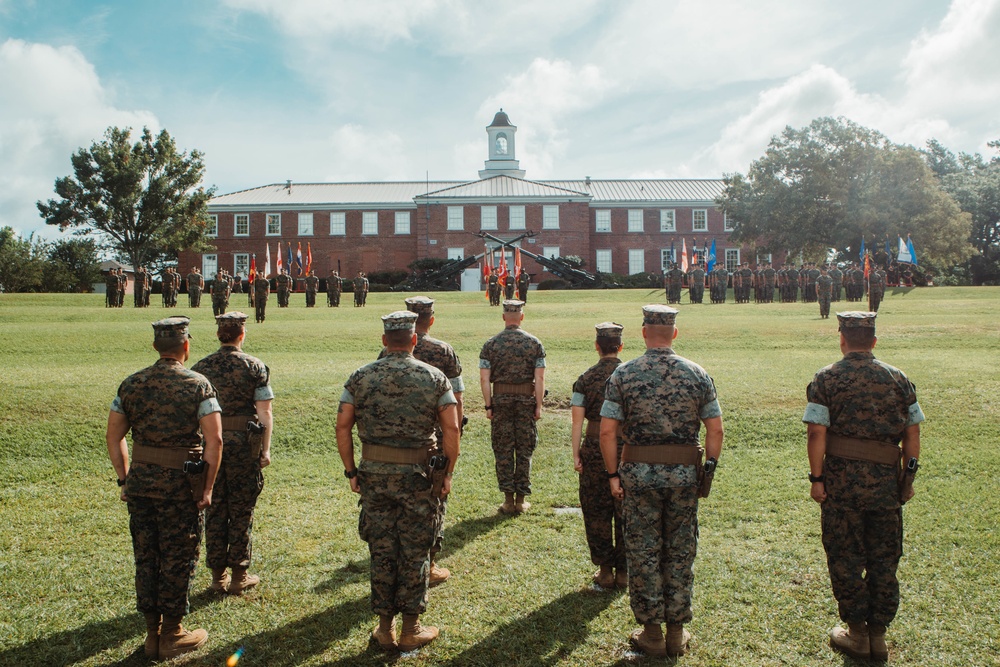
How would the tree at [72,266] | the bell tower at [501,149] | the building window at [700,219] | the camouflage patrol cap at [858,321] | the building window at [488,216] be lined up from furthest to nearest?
the bell tower at [501,149], the building window at [700,219], the building window at [488,216], the tree at [72,266], the camouflage patrol cap at [858,321]

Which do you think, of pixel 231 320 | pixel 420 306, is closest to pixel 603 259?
pixel 420 306

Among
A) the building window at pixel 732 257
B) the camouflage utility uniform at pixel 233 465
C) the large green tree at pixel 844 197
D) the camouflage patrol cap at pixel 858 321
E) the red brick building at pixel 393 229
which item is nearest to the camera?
the camouflage patrol cap at pixel 858 321

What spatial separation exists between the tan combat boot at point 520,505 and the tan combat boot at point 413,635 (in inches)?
107

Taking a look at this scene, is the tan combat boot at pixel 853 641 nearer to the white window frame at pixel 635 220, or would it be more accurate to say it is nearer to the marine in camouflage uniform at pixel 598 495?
the marine in camouflage uniform at pixel 598 495

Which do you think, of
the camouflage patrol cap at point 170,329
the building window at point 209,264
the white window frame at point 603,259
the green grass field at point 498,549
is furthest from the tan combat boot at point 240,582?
the building window at point 209,264

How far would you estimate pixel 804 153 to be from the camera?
1727 inches

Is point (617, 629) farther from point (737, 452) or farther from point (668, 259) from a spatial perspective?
point (668, 259)

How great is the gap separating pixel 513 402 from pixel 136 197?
1813 inches

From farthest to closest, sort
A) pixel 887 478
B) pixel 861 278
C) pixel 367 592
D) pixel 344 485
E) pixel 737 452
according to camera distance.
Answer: pixel 861 278
pixel 737 452
pixel 344 485
pixel 367 592
pixel 887 478

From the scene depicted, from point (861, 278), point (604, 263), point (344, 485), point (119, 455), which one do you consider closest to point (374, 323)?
point (344, 485)

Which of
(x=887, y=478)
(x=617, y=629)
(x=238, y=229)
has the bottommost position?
(x=617, y=629)

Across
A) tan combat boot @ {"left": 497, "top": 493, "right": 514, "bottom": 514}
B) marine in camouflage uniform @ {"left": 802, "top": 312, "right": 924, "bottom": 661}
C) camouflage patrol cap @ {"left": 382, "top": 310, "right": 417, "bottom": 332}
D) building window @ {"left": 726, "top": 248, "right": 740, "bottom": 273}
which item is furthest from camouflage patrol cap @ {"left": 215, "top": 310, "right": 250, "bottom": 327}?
building window @ {"left": 726, "top": 248, "right": 740, "bottom": 273}

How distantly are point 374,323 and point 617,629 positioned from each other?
1744 cm

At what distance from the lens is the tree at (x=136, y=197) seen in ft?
151
